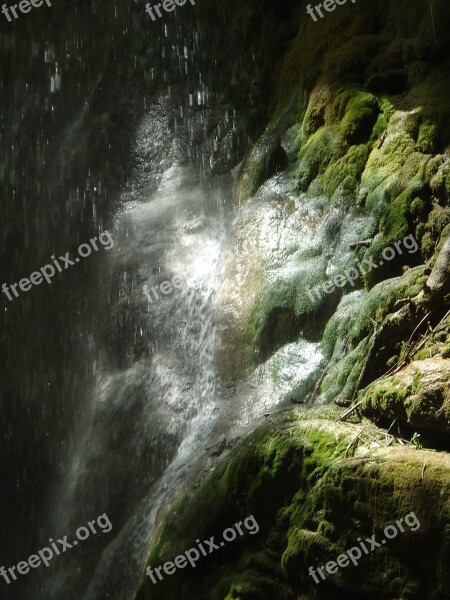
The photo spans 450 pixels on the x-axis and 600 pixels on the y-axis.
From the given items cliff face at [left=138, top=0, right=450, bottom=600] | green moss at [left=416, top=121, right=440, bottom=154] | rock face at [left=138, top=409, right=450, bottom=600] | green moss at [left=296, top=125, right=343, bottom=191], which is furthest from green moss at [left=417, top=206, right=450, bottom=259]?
green moss at [left=296, top=125, right=343, bottom=191]

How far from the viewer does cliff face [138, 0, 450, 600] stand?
9.91ft

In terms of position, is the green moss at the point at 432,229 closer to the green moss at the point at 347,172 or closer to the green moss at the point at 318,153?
the green moss at the point at 347,172

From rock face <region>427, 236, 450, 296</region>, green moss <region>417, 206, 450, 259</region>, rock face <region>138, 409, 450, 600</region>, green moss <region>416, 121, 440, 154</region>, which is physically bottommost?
rock face <region>138, 409, 450, 600</region>

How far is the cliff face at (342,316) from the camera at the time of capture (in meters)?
3.02

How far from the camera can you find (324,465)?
3.32m

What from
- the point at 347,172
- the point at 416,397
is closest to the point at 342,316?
the point at 347,172

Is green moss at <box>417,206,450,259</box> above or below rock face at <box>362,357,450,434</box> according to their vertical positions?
above

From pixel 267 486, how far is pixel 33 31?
11.3m

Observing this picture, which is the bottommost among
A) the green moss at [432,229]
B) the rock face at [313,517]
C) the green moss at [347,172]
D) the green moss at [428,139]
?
the rock face at [313,517]

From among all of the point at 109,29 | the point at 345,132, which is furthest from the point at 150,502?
the point at 109,29

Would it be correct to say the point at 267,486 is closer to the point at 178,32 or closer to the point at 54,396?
the point at 54,396

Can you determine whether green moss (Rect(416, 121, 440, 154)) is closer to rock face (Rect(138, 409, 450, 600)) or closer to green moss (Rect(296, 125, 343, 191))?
green moss (Rect(296, 125, 343, 191))

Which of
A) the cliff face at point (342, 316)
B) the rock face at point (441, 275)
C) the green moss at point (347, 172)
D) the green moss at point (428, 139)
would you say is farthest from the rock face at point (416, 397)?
the green moss at point (347, 172)

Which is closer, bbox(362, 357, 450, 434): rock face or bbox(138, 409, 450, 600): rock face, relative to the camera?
bbox(138, 409, 450, 600): rock face
